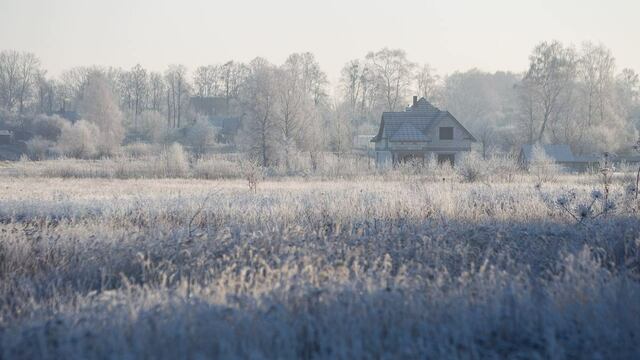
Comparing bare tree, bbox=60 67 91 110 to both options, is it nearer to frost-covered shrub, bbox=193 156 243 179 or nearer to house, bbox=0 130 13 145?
house, bbox=0 130 13 145

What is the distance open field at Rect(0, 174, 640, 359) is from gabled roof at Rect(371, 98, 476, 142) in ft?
130

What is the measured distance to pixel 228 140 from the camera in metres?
86.0

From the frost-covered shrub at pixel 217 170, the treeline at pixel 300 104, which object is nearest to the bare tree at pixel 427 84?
the treeline at pixel 300 104

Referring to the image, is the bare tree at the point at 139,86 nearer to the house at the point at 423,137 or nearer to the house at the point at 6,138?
the house at the point at 6,138

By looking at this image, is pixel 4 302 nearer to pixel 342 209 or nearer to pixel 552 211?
pixel 342 209

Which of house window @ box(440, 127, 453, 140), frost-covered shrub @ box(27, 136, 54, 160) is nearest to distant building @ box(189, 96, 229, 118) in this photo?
frost-covered shrub @ box(27, 136, 54, 160)

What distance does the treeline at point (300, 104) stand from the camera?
4894 cm

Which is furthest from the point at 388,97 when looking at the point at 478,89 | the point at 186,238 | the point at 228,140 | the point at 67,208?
the point at 186,238

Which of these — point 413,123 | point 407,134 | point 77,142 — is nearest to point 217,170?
point 407,134

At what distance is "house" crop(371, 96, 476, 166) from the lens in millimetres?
51125

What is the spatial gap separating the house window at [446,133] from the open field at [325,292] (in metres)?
40.7

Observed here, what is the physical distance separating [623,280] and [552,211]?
558 cm

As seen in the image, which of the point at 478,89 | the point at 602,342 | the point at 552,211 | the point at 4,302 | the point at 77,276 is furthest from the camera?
the point at 478,89

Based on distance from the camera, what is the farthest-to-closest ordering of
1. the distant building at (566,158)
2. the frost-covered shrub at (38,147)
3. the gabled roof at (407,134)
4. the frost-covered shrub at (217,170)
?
the frost-covered shrub at (38,147)
the distant building at (566,158)
the gabled roof at (407,134)
the frost-covered shrub at (217,170)
